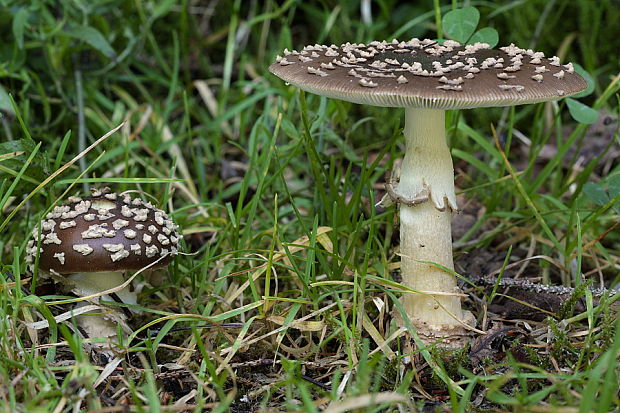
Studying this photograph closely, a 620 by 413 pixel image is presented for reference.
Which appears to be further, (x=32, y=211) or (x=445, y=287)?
(x=32, y=211)

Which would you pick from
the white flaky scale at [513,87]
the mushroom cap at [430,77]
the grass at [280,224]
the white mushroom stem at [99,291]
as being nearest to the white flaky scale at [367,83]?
the mushroom cap at [430,77]

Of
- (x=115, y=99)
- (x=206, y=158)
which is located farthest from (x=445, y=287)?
(x=115, y=99)

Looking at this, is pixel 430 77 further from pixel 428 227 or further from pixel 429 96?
pixel 428 227

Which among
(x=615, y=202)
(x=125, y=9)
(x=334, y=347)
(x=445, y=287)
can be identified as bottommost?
(x=334, y=347)

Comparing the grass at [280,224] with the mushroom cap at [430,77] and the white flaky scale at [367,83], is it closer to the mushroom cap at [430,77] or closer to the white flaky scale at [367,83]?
the mushroom cap at [430,77]

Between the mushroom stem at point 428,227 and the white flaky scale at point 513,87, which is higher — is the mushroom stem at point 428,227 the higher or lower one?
the lower one

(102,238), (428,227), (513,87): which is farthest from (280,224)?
(513,87)

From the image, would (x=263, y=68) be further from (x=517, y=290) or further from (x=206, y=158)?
(x=517, y=290)
